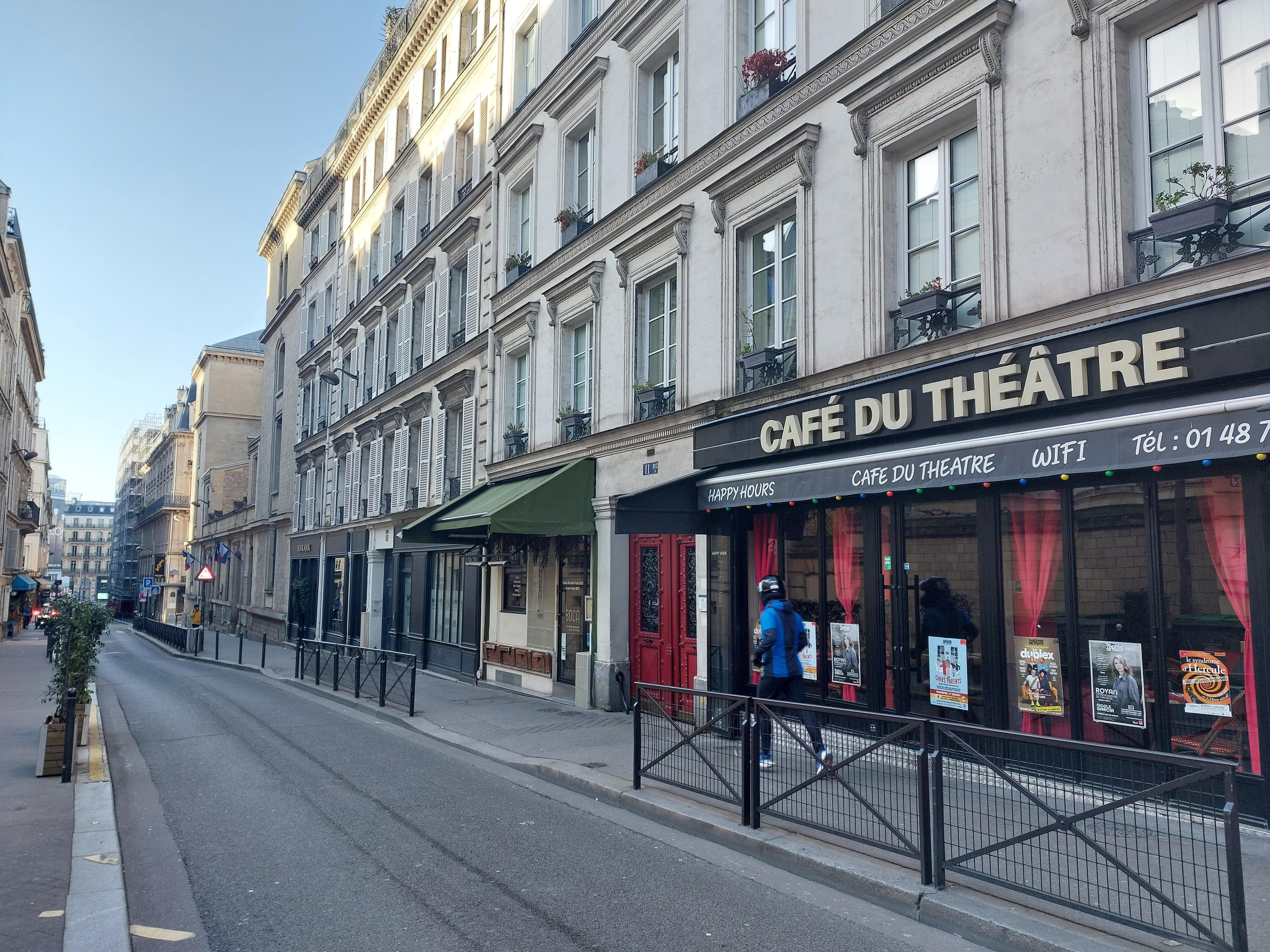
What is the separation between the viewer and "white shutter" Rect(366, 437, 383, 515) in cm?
2559

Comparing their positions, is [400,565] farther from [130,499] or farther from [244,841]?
[130,499]

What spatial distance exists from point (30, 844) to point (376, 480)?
19.7 metres

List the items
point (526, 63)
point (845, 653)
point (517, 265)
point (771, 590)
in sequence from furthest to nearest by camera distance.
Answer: point (526, 63) < point (517, 265) < point (845, 653) < point (771, 590)

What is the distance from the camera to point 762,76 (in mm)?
11312

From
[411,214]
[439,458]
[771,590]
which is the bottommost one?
[771,590]

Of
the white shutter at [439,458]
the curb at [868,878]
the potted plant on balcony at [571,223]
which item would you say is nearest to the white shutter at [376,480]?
the white shutter at [439,458]

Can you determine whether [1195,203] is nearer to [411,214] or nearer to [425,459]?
[425,459]

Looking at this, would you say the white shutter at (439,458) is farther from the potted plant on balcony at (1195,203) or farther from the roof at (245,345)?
the roof at (245,345)

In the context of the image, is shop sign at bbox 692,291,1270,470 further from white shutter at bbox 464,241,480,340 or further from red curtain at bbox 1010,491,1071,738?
white shutter at bbox 464,241,480,340

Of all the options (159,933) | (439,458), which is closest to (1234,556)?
(159,933)

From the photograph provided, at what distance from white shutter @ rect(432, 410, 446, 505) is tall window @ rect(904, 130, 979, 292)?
46.0 ft

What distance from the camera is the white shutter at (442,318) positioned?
Result: 71.0 ft

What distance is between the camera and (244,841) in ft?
22.5

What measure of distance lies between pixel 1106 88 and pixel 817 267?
3.49 m
